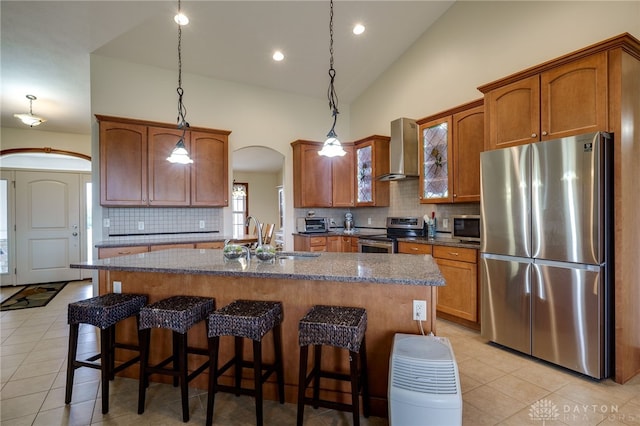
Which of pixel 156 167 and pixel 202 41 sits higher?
pixel 202 41

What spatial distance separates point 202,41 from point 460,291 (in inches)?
172

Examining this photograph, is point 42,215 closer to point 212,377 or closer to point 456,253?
point 212,377

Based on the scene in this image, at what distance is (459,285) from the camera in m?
3.48

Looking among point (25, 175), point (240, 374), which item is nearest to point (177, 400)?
point (240, 374)

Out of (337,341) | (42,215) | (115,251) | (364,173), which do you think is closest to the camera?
(337,341)

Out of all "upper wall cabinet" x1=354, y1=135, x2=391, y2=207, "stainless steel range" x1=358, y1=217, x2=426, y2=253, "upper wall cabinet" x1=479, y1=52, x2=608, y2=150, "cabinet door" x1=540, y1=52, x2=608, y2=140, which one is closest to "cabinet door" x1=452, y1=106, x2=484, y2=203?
"upper wall cabinet" x1=479, y1=52, x2=608, y2=150

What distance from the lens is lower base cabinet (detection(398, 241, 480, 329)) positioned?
333cm

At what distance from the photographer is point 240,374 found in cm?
223

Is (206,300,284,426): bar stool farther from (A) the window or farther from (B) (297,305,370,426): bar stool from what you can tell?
(A) the window

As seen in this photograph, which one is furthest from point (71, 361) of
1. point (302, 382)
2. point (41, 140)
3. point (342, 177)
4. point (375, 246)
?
point (41, 140)

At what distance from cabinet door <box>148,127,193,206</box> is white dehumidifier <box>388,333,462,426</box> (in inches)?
147

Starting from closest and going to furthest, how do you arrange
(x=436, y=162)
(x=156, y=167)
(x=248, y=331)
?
(x=248, y=331) < (x=436, y=162) < (x=156, y=167)

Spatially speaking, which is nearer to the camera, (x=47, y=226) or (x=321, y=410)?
(x=321, y=410)

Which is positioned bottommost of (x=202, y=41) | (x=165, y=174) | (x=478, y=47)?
(x=165, y=174)
